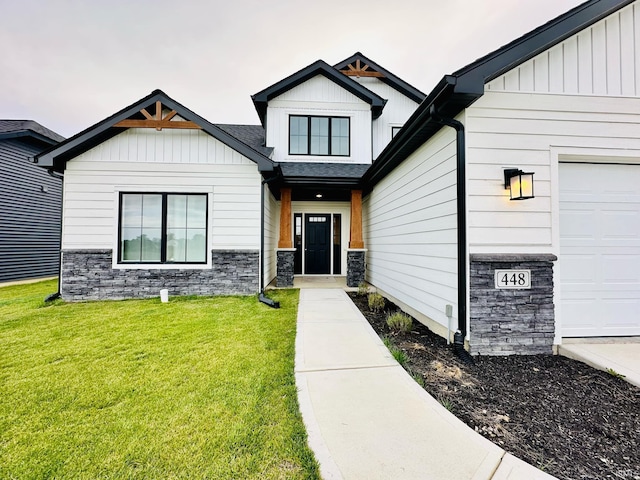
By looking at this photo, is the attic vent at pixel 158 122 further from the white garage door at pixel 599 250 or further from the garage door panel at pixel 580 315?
the garage door panel at pixel 580 315

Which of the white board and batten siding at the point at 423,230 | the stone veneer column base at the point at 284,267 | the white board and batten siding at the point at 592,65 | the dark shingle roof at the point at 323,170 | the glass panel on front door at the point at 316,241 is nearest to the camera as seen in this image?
the white board and batten siding at the point at 592,65

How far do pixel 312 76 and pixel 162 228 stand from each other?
6673 mm

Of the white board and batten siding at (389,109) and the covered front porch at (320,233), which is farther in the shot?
the white board and batten siding at (389,109)

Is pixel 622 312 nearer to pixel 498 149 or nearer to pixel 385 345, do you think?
pixel 498 149

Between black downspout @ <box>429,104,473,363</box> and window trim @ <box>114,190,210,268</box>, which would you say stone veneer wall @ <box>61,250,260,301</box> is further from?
black downspout @ <box>429,104,473,363</box>

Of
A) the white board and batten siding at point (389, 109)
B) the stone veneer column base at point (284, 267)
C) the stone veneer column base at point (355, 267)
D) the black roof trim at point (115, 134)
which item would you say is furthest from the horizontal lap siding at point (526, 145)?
the white board and batten siding at point (389, 109)

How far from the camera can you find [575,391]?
95.6 inches

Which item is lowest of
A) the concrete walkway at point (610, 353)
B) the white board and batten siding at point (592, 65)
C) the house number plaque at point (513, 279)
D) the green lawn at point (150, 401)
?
the green lawn at point (150, 401)

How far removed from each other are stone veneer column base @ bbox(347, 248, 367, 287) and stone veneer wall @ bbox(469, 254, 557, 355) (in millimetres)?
4672

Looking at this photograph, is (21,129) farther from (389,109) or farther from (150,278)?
(389,109)

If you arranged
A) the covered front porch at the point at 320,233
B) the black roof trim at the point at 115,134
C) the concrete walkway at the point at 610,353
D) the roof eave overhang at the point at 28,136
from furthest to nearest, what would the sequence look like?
the covered front porch at the point at 320,233 → the roof eave overhang at the point at 28,136 → the black roof trim at the point at 115,134 → the concrete walkway at the point at 610,353

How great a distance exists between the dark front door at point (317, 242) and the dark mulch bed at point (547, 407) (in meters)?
6.84

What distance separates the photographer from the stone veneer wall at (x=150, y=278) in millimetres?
6219

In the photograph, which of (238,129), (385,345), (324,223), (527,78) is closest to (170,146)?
(238,129)
